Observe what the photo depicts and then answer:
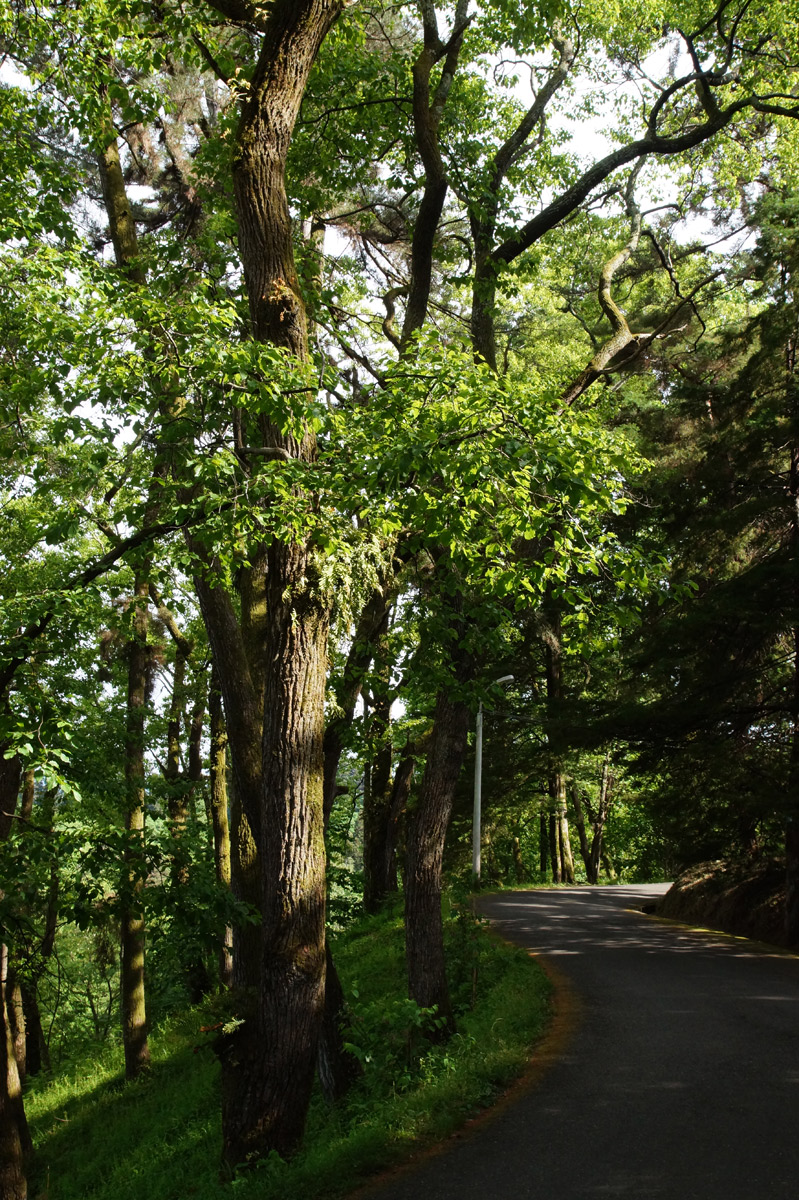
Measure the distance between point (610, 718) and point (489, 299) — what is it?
666cm

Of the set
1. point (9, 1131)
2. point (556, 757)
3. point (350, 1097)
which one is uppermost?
point (556, 757)

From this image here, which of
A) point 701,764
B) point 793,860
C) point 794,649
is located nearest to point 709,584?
point 794,649

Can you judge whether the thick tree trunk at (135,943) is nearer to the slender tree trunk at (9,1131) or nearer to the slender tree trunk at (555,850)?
the slender tree trunk at (9,1131)

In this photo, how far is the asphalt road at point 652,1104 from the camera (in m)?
5.06

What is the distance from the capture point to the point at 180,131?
10.8 metres

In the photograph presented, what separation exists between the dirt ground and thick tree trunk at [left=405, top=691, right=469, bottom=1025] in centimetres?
668

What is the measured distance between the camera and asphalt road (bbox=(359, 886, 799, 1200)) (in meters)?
5.06

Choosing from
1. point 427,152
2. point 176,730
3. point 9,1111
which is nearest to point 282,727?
point 427,152

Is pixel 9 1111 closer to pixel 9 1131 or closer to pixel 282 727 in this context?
pixel 9 1131

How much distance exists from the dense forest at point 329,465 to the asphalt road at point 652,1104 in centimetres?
138

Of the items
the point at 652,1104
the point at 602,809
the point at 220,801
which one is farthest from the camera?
the point at 602,809

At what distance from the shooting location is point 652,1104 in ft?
20.3

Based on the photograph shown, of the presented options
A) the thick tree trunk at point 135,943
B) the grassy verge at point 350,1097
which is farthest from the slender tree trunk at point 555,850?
the thick tree trunk at point 135,943

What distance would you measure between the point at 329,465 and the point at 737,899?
12.7 meters
